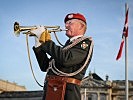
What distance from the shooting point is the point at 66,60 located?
137 inches

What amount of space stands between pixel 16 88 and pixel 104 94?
20.6m

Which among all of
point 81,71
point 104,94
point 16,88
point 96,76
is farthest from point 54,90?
point 16,88

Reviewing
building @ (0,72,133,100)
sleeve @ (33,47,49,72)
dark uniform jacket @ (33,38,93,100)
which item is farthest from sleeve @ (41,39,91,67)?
building @ (0,72,133,100)

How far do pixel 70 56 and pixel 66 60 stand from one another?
6 centimetres

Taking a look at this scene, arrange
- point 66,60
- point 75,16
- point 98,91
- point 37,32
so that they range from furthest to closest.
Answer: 1. point 98,91
2. point 75,16
3. point 37,32
4. point 66,60

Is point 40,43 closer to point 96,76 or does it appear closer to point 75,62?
point 75,62

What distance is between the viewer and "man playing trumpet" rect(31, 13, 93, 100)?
11.6 feet

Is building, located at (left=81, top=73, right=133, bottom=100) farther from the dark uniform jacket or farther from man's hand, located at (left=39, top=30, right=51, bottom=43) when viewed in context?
man's hand, located at (left=39, top=30, right=51, bottom=43)

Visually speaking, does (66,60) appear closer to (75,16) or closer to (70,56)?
(70,56)

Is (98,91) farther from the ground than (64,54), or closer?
closer

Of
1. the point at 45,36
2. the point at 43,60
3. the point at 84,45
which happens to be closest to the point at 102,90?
the point at 43,60

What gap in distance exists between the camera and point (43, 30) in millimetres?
3631

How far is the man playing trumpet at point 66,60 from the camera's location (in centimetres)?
353

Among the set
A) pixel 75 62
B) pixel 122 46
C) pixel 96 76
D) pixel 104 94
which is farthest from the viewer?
pixel 96 76
